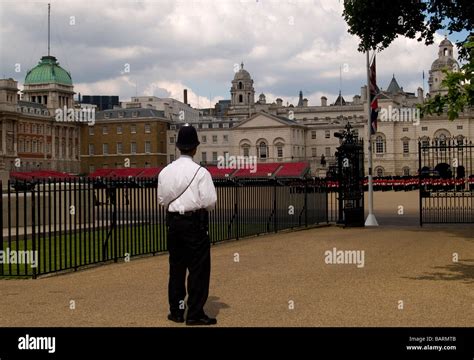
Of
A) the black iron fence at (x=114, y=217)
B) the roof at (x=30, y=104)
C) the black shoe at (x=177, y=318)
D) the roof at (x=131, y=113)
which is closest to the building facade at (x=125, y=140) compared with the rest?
the roof at (x=131, y=113)

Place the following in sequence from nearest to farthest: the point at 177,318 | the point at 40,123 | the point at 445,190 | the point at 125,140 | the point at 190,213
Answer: the point at 190,213, the point at 177,318, the point at 445,190, the point at 40,123, the point at 125,140

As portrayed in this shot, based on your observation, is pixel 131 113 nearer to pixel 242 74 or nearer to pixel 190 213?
pixel 242 74

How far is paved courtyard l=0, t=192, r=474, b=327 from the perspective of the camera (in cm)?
772

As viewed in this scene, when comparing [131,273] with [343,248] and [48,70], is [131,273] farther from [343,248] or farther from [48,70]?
[48,70]

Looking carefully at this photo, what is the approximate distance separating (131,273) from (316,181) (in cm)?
1370

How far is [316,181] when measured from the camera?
24406mm

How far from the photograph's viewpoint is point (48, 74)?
103875mm

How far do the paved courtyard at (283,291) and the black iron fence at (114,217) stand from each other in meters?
0.97

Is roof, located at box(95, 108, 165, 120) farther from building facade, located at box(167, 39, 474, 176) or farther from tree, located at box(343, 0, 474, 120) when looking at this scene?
tree, located at box(343, 0, 474, 120)

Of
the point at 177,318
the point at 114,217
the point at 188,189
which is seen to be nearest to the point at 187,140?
the point at 188,189

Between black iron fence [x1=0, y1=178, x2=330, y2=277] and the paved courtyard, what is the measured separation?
Answer: 97cm

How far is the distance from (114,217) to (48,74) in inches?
3771

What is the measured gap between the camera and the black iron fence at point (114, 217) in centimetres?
1270

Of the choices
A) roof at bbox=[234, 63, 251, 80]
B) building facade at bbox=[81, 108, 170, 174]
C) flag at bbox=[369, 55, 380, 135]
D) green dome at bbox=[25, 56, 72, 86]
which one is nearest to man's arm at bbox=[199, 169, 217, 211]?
flag at bbox=[369, 55, 380, 135]
